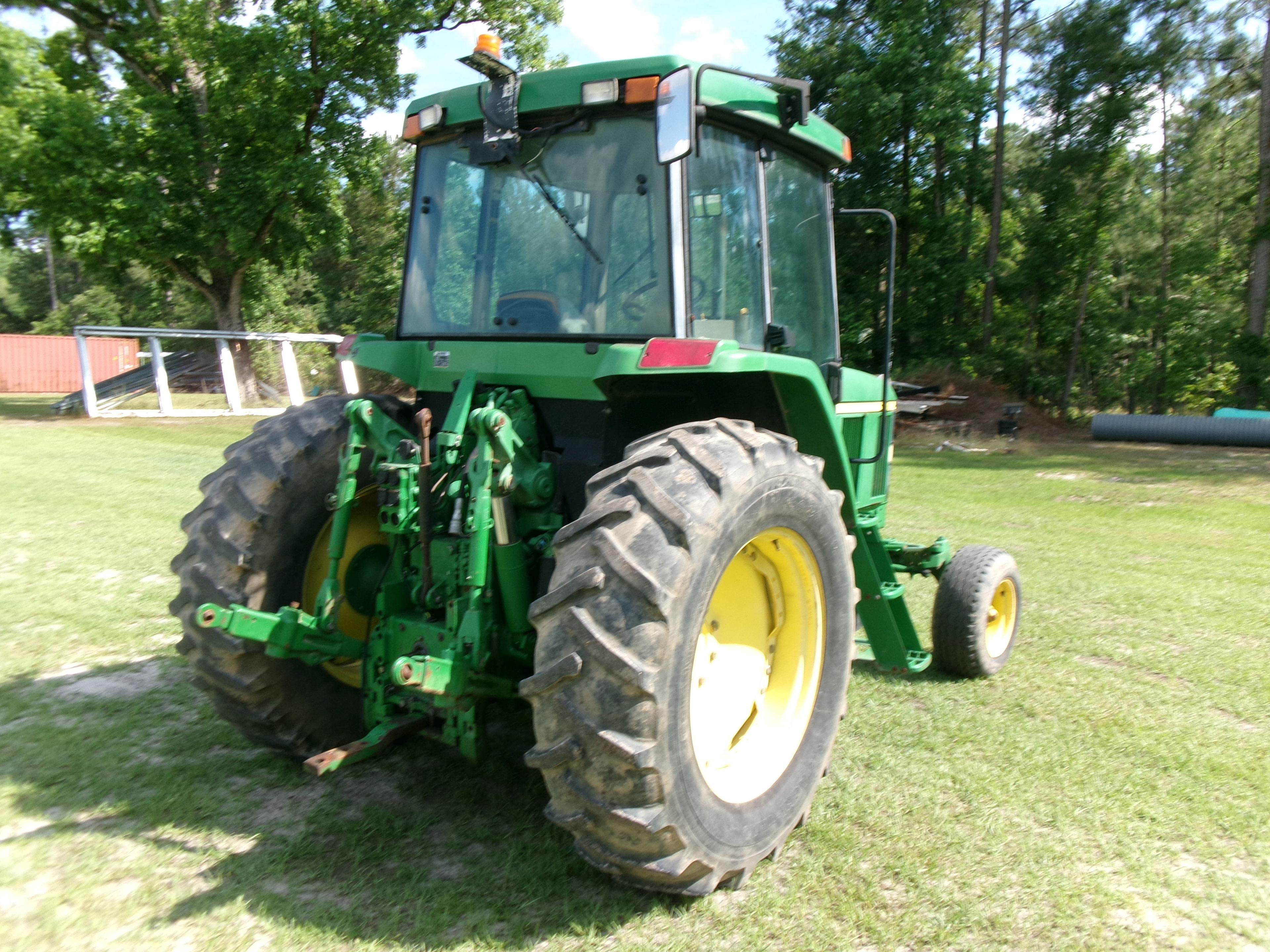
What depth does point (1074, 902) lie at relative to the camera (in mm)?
2852

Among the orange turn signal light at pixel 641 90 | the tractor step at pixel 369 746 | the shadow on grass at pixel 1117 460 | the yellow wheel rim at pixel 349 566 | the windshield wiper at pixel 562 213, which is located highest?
the orange turn signal light at pixel 641 90

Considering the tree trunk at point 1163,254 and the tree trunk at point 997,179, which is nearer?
the tree trunk at point 997,179

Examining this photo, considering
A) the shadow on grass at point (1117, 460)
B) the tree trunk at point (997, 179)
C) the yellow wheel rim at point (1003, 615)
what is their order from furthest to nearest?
the tree trunk at point (997, 179) → the shadow on grass at point (1117, 460) → the yellow wheel rim at point (1003, 615)

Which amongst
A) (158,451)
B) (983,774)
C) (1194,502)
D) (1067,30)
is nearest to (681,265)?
(983,774)

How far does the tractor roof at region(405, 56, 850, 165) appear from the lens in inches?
123

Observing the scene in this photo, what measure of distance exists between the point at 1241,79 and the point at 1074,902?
30.9 meters

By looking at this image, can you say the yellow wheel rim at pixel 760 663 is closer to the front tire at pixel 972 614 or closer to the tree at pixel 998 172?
the front tire at pixel 972 614

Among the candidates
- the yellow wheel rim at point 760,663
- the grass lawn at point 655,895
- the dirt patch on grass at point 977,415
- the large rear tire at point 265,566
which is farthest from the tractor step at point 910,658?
the dirt patch on grass at point 977,415

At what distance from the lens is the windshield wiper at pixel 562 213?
3262mm

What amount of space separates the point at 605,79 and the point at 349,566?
6.60 ft

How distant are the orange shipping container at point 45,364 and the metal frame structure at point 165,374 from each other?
57.9ft

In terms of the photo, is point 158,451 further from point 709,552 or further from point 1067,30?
point 1067,30

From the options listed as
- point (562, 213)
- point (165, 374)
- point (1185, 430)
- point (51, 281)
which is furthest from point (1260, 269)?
point (51, 281)

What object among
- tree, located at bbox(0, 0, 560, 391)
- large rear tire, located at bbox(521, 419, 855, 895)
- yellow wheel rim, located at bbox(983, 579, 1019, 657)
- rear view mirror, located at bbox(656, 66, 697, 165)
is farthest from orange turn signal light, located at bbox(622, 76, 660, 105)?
tree, located at bbox(0, 0, 560, 391)
